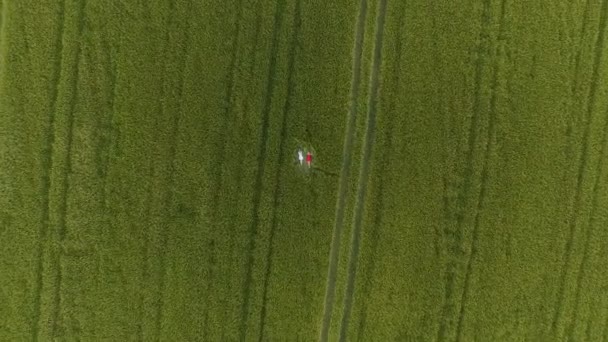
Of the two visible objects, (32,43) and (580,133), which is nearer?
(32,43)

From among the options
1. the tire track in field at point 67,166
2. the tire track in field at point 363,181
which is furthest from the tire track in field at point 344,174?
the tire track in field at point 67,166

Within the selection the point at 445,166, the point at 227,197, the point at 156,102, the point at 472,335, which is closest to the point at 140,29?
the point at 156,102

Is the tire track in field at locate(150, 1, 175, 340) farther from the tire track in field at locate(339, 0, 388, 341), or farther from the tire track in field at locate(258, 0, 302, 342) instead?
the tire track in field at locate(339, 0, 388, 341)

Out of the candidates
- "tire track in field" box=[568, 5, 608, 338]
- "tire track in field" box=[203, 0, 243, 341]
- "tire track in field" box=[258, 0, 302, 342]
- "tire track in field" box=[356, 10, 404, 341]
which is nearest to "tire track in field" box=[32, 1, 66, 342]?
"tire track in field" box=[203, 0, 243, 341]

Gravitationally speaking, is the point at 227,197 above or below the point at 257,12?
below

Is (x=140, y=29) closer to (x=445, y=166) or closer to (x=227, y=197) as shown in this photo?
(x=227, y=197)

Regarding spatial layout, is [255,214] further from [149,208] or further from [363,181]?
[363,181]
